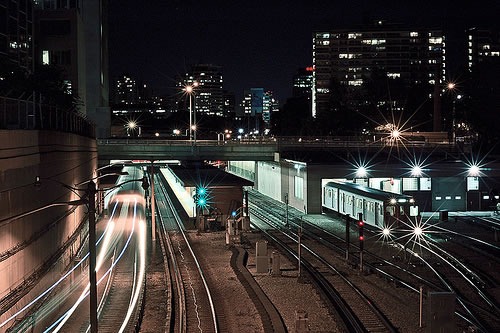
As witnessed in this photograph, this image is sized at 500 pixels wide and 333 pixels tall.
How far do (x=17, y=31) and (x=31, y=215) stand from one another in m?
75.9

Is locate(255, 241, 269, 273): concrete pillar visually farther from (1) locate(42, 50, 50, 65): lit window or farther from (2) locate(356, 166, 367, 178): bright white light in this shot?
(1) locate(42, 50, 50, 65): lit window

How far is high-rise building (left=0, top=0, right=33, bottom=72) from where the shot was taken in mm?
85312

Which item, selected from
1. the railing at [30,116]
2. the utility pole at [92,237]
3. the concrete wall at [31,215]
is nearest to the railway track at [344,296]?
the utility pole at [92,237]

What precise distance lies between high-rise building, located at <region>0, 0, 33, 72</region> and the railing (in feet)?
195

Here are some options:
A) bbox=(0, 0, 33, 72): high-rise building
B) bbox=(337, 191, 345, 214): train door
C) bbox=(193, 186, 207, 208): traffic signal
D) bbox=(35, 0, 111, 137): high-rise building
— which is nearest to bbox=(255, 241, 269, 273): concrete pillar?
bbox=(193, 186, 207, 208): traffic signal

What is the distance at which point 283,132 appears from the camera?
132125 millimetres

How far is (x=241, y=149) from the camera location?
50031 mm

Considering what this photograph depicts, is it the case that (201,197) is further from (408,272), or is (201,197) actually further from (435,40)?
(435,40)

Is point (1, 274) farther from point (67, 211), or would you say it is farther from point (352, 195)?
point (352, 195)

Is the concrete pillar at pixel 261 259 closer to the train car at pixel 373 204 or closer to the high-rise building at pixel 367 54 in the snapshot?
the train car at pixel 373 204

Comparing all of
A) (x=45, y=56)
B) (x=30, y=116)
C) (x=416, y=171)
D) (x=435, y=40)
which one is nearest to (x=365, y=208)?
(x=416, y=171)

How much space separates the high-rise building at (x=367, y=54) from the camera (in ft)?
548

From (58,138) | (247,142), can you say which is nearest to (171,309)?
(58,138)

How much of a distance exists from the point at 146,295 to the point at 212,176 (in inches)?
817
